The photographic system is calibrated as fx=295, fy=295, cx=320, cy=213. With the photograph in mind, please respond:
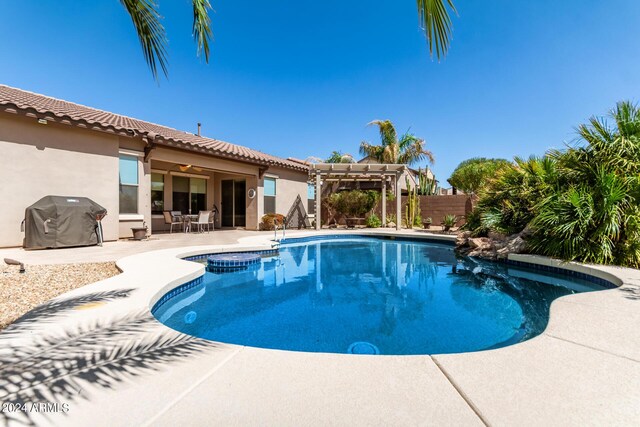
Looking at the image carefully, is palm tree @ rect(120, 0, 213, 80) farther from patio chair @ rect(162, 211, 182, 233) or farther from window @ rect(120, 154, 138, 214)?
patio chair @ rect(162, 211, 182, 233)

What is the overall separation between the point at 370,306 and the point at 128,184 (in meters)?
10.2

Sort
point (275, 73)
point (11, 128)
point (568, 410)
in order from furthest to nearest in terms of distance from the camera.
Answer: point (275, 73), point (11, 128), point (568, 410)

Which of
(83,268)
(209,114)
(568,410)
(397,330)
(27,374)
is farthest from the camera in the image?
(209,114)

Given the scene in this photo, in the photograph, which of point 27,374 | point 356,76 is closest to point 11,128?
point 27,374

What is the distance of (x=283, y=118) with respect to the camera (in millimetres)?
23672

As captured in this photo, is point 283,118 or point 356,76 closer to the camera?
point 356,76

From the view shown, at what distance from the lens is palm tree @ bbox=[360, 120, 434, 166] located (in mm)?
24891

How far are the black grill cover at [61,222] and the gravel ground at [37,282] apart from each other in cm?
251

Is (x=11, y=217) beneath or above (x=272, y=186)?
beneath

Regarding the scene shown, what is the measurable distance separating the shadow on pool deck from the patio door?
13.9m

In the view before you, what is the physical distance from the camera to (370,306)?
520 cm

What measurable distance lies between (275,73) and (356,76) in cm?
466

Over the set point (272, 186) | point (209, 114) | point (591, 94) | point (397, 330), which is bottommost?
point (397, 330)

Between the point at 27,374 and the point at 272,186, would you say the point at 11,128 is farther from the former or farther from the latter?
the point at 272,186
